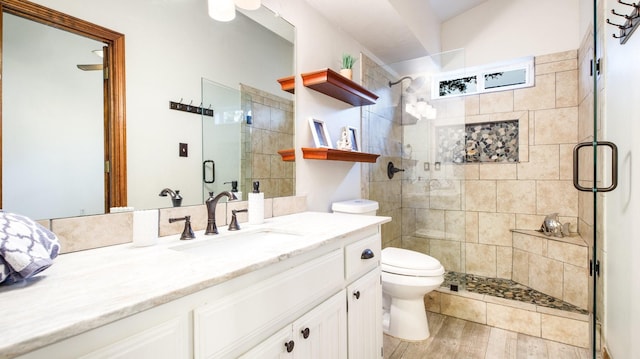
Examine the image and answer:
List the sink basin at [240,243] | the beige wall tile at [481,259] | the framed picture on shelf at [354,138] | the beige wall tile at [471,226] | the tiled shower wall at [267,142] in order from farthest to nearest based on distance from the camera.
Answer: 1. the beige wall tile at [471,226]
2. the beige wall tile at [481,259]
3. the framed picture on shelf at [354,138]
4. the tiled shower wall at [267,142]
5. the sink basin at [240,243]

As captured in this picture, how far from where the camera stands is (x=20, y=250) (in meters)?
0.64

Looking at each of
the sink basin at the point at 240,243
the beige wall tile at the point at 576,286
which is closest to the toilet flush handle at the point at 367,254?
the sink basin at the point at 240,243

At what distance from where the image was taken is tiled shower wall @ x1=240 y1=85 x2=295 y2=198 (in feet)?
5.40

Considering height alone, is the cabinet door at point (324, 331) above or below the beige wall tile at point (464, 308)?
above

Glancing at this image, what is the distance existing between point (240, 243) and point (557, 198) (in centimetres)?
302

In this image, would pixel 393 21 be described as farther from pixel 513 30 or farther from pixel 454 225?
pixel 454 225

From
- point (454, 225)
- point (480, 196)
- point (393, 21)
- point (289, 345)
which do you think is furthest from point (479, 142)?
point (289, 345)

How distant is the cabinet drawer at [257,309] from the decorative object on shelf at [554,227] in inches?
98.6

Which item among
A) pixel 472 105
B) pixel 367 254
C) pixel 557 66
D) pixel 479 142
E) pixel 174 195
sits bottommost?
pixel 367 254

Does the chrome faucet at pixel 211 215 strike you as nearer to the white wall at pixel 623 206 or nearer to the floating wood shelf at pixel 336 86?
the floating wood shelf at pixel 336 86

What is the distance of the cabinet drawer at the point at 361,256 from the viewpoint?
1.32 m

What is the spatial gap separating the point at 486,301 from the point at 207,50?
2.57m

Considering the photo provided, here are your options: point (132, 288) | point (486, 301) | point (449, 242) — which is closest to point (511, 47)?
point (449, 242)

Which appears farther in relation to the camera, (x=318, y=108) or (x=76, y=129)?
(x=318, y=108)
